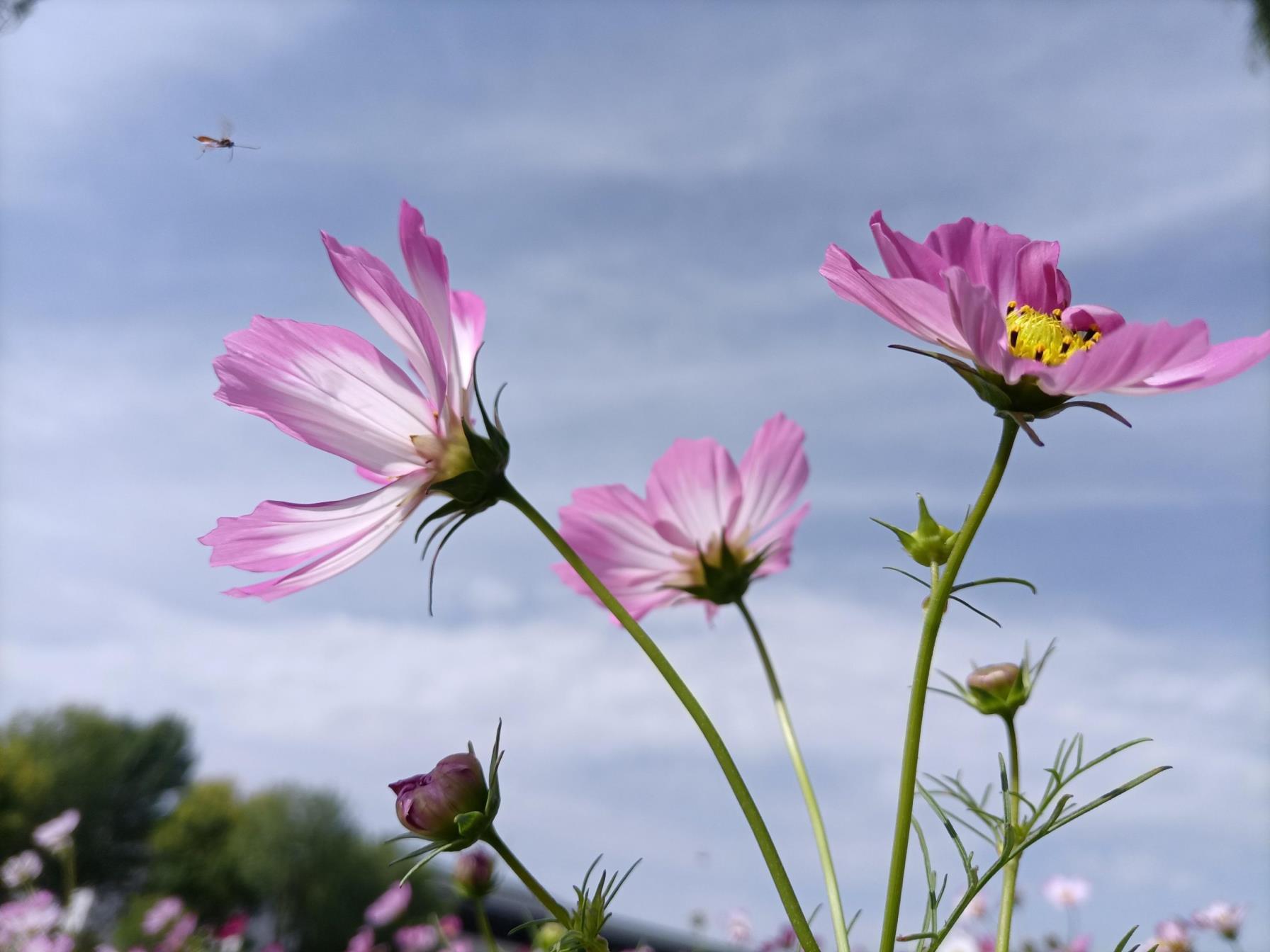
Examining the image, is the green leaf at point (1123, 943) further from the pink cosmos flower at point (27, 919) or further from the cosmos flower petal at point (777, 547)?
the pink cosmos flower at point (27, 919)

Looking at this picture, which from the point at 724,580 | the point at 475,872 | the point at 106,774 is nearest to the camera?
the point at 724,580

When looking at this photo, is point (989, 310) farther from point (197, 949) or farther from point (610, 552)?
point (197, 949)

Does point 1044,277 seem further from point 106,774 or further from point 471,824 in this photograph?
point 106,774

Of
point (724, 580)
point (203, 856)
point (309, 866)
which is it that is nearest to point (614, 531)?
point (724, 580)

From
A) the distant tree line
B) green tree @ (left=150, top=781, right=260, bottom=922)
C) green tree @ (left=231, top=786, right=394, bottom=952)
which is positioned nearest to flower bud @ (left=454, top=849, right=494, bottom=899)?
the distant tree line

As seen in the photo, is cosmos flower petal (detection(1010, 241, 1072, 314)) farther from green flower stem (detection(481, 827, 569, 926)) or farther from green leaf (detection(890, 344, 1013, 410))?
green flower stem (detection(481, 827, 569, 926))
